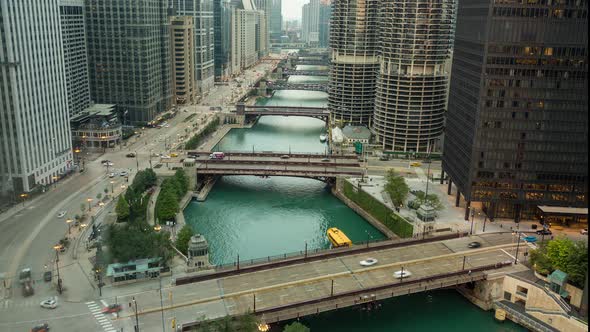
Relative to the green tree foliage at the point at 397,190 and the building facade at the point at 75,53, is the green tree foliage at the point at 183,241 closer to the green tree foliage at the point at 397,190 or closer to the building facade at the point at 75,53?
the green tree foliage at the point at 397,190

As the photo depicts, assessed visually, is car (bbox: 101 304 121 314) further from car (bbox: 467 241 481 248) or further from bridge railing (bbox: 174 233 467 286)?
car (bbox: 467 241 481 248)

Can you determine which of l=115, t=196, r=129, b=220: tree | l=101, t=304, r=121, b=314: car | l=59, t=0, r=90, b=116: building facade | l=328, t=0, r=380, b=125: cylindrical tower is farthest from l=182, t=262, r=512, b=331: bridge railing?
l=59, t=0, r=90, b=116: building facade

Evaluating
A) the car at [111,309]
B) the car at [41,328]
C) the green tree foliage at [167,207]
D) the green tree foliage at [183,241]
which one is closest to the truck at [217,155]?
the green tree foliage at [167,207]

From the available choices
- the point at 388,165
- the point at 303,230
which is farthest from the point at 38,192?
the point at 388,165

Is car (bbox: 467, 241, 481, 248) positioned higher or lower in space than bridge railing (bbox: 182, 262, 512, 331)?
higher

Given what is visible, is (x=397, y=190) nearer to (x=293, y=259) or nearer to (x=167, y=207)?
(x=293, y=259)

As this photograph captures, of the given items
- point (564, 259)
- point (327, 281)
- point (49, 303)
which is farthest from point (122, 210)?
point (564, 259)
